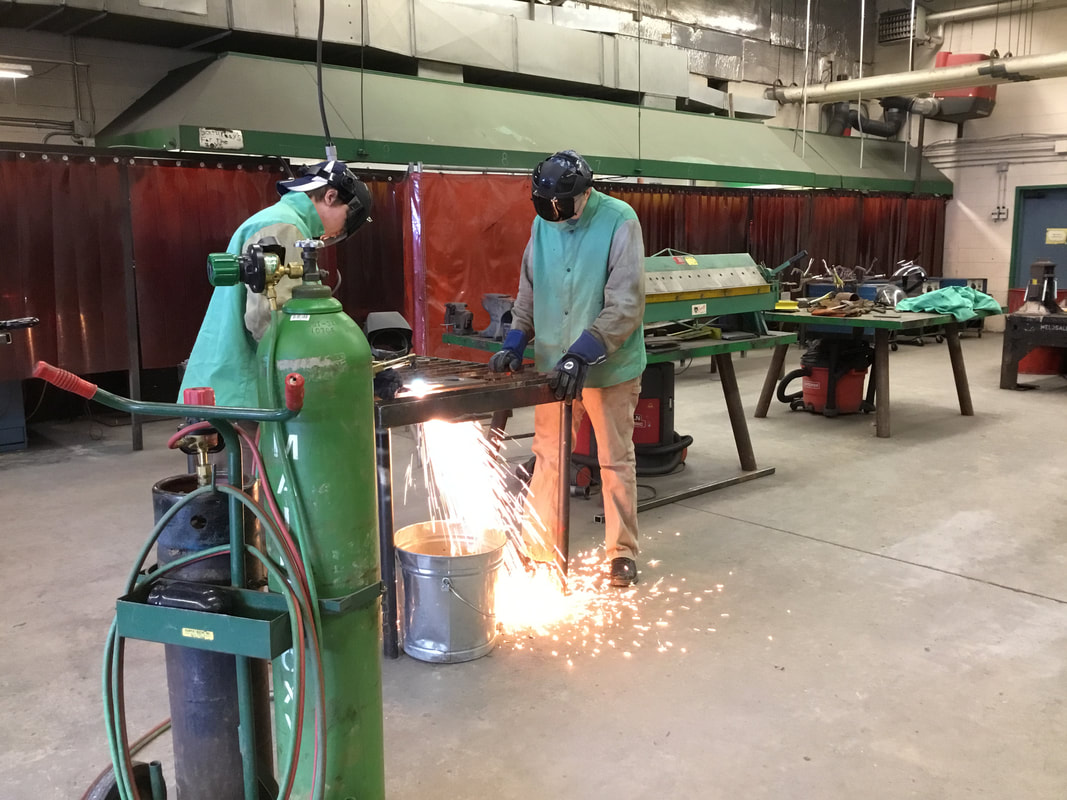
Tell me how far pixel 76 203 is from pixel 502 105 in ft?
11.6

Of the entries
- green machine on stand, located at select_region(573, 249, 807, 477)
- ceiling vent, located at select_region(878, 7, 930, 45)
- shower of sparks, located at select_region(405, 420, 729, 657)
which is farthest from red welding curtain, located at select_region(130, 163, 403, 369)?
ceiling vent, located at select_region(878, 7, 930, 45)

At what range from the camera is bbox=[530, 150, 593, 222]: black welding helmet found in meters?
3.18

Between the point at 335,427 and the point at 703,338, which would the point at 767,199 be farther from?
the point at 335,427

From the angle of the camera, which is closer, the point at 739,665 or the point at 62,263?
the point at 739,665

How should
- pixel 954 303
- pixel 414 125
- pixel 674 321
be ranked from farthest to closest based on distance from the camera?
pixel 414 125, pixel 954 303, pixel 674 321

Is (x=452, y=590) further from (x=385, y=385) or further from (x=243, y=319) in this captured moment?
(x=243, y=319)

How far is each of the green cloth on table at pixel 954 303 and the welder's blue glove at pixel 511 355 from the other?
4.16m

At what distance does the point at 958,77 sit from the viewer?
10.2 m

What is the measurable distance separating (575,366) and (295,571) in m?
1.71

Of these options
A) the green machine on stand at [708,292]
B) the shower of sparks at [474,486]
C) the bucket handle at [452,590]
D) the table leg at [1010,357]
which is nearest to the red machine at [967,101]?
the table leg at [1010,357]

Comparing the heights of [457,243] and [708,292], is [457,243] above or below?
above

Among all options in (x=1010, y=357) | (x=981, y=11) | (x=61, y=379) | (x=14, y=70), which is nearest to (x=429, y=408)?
(x=61, y=379)

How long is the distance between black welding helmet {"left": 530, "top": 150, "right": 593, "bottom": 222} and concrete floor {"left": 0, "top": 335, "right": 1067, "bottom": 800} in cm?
149

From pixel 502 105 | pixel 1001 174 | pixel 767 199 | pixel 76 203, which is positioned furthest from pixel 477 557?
pixel 1001 174
